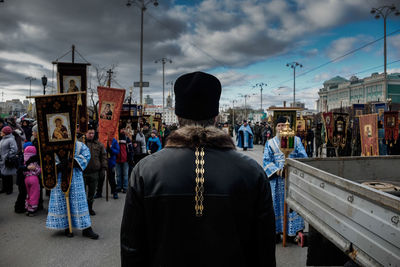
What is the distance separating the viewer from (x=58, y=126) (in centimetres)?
476

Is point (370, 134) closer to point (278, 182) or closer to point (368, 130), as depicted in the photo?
point (368, 130)

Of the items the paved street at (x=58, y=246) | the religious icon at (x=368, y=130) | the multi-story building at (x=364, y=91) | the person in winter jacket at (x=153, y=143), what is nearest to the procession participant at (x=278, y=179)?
the paved street at (x=58, y=246)

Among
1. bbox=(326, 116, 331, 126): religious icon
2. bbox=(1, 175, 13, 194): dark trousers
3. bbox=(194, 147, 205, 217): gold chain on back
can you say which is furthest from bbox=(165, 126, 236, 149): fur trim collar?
bbox=(326, 116, 331, 126): religious icon

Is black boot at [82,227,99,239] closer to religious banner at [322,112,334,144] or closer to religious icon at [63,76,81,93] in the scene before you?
religious icon at [63,76,81,93]

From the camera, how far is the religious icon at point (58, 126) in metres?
4.75

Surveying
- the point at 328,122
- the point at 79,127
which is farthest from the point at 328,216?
the point at 328,122

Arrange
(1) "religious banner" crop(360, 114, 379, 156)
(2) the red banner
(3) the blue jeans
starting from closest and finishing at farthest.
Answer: (3) the blue jeans
(1) "religious banner" crop(360, 114, 379, 156)
(2) the red banner

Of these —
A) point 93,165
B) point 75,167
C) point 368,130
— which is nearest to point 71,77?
point 93,165

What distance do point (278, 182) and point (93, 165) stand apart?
3750 mm

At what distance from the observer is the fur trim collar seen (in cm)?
150

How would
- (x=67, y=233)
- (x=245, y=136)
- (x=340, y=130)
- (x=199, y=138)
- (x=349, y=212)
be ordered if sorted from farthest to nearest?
1. (x=245, y=136)
2. (x=340, y=130)
3. (x=67, y=233)
4. (x=349, y=212)
5. (x=199, y=138)

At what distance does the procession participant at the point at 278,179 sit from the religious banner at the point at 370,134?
5.20m

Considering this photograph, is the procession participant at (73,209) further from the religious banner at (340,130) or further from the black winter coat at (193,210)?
the religious banner at (340,130)

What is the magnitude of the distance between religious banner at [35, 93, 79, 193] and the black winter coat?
3756 mm
